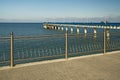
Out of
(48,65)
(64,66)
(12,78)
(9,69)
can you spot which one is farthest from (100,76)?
(9,69)

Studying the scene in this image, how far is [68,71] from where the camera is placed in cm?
581

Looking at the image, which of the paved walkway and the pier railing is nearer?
the paved walkway

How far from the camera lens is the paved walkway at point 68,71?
17.0ft

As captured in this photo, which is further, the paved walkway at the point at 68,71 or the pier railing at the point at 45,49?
the pier railing at the point at 45,49

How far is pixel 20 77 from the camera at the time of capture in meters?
5.16

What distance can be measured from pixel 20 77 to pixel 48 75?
84cm

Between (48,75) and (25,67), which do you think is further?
(25,67)

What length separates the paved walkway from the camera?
17.0ft

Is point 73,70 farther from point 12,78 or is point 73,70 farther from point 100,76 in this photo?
point 12,78

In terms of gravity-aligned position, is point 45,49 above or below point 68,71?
below

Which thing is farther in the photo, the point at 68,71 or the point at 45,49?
the point at 45,49

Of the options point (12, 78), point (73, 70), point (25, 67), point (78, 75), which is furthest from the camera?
point (25, 67)

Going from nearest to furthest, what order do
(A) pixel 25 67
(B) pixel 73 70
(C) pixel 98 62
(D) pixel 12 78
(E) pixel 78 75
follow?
(D) pixel 12 78 < (E) pixel 78 75 < (B) pixel 73 70 < (A) pixel 25 67 < (C) pixel 98 62

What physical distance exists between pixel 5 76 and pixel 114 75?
3.32 metres
